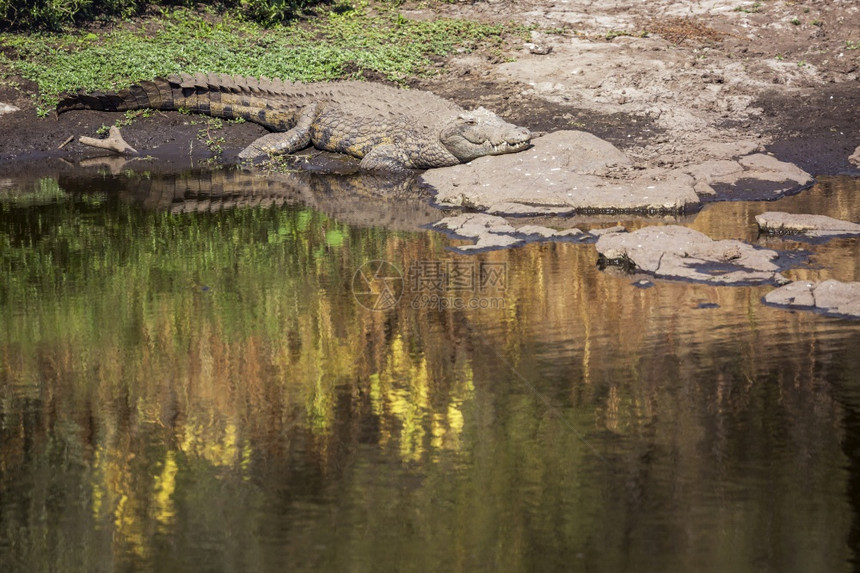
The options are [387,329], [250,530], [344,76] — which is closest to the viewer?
[250,530]

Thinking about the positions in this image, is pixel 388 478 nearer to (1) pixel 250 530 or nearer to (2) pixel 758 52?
(1) pixel 250 530

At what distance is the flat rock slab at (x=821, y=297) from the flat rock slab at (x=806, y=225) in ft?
5.39

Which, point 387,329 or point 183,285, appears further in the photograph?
point 183,285

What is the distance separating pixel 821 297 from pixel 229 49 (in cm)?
1015

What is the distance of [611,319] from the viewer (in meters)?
6.04

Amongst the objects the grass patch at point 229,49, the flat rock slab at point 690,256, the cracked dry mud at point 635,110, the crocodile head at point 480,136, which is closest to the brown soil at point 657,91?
the cracked dry mud at point 635,110

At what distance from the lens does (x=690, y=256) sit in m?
7.04

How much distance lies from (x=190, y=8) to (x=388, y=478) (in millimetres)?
12939

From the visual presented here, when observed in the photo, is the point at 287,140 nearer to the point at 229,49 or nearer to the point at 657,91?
the point at 229,49

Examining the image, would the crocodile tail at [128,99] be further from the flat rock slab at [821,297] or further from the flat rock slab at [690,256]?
the flat rock slab at [821,297]

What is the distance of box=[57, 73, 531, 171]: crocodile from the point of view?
10.7 metres

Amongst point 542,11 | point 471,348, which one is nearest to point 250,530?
point 471,348

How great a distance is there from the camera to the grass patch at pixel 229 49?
1307 cm

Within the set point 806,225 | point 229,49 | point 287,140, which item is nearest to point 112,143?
point 287,140
